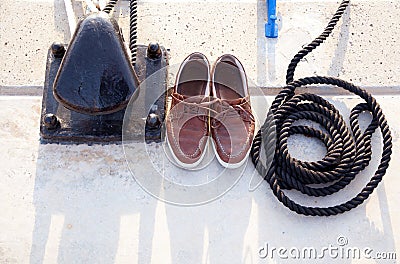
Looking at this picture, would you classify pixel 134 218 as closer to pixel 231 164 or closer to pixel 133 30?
pixel 231 164

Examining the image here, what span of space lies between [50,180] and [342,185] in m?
0.71

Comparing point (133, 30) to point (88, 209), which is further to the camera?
point (133, 30)

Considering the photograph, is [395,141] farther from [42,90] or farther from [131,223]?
[42,90]

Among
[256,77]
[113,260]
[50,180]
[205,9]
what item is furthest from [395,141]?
[50,180]

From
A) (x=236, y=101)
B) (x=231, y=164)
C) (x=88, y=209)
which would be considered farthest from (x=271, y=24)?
(x=88, y=209)

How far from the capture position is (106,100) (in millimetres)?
1147

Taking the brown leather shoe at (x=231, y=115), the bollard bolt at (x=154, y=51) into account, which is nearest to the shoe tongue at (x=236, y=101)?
the brown leather shoe at (x=231, y=115)

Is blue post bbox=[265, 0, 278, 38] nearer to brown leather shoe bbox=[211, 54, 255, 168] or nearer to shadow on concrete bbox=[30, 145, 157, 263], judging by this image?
brown leather shoe bbox=[211, 54, 255, 168]
